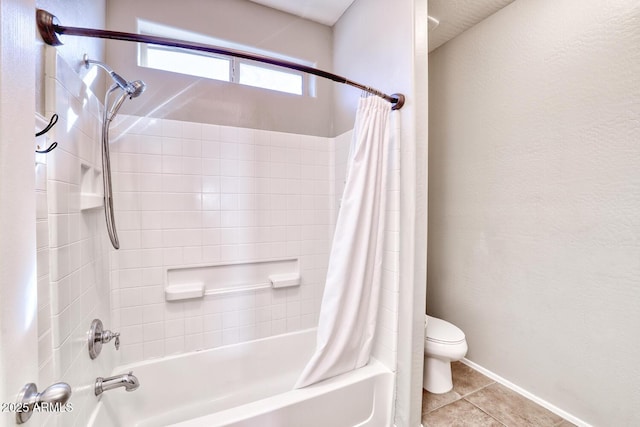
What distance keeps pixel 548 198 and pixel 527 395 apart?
4.24 feet

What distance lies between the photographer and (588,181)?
1.46 metres

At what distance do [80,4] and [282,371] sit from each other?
2.34m

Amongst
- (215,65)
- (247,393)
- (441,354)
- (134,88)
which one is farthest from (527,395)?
(215,65)

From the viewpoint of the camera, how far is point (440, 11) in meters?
1.90

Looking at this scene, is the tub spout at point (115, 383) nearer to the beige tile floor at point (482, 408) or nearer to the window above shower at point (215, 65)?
the beige tile floor at point (482, 408)

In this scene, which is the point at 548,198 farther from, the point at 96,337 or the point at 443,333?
the point at 96,337

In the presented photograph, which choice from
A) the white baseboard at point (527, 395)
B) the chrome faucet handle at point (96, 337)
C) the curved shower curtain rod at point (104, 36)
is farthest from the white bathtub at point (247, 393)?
the curved shower curtain rod at point (104, 36)

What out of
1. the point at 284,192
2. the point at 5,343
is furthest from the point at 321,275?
the point at 5,343

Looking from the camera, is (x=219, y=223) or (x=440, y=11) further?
(x=440, y=11)

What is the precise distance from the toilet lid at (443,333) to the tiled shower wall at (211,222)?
850 mm

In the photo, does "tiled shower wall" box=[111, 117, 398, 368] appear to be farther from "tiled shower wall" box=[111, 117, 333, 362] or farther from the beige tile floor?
the beige tile floor

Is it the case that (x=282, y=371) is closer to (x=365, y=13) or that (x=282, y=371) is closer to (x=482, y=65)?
(x=365, y=13)

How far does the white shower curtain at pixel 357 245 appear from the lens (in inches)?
56.2

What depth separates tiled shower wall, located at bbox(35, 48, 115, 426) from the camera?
2.70ft
